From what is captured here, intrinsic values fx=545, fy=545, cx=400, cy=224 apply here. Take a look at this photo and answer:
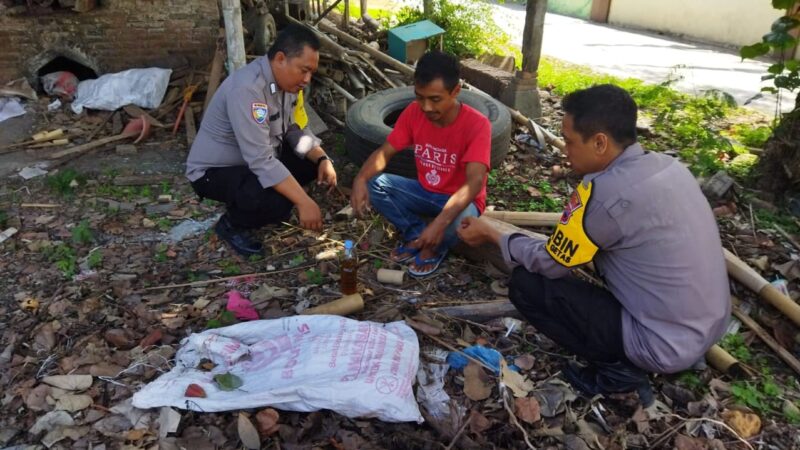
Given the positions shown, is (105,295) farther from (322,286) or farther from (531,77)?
(531,77)

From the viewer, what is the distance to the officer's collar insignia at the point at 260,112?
338cm

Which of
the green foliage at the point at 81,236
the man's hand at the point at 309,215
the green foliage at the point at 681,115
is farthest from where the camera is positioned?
the green foliage at the point at 681,115

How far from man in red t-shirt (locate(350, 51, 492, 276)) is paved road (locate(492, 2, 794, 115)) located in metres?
6.03

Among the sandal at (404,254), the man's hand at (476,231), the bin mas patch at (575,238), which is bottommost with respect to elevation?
the sandal at (404,254)

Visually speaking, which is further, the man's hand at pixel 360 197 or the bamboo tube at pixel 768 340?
the man's hand at pixel 360 197

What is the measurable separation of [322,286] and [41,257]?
205 cm

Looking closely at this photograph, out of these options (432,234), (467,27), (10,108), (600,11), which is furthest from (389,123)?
(600,11)

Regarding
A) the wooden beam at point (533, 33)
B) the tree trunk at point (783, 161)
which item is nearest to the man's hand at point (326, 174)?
the tree trunk at point (783, 161)

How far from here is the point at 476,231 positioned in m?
2.93

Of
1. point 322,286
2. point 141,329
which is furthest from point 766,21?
point 141,329

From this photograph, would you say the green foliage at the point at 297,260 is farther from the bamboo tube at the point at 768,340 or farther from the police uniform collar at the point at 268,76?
the bamboo tube at the point at 768,340

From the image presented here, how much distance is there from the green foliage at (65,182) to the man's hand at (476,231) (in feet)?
12.3

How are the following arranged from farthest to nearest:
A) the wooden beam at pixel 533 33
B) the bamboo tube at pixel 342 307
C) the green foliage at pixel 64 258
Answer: the wooden beam at pixel 533 33 → the green foliage at pixel 64 258 → the bamboo tube at pixel 342 307

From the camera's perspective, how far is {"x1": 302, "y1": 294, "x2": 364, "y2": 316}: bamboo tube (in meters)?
3.09
